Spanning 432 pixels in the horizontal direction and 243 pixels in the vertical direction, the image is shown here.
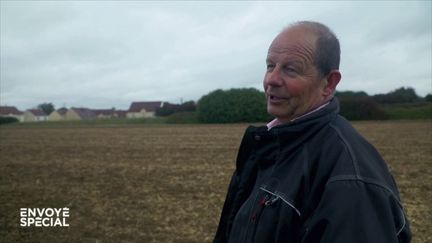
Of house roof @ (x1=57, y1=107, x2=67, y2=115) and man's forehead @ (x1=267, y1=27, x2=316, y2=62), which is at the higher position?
house roof @ (x1=57, y1=107, x2=67, y2=115)

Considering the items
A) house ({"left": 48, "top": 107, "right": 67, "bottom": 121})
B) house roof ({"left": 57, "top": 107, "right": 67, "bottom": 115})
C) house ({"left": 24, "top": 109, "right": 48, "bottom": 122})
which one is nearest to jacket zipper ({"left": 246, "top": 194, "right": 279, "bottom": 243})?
house ({"left": 48, "top": 107, "right": 67, "bottom": 121})

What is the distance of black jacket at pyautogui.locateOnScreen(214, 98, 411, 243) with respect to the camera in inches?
54.7

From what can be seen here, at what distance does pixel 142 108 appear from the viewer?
124062 millimetres

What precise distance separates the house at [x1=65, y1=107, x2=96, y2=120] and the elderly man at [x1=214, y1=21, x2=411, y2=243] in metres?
130

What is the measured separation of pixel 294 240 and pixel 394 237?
40 cm

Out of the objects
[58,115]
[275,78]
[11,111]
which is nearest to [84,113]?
[58,115]

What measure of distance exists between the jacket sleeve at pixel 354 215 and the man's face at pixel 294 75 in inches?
20.6

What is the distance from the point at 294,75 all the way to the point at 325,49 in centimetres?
19

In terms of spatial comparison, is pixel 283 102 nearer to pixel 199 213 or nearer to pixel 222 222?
pixel 222 222

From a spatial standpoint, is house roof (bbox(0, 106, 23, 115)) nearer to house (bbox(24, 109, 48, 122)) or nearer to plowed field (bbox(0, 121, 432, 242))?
house (bbox(24, 109, 48, 122))

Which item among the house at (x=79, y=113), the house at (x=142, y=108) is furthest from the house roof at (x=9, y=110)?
the house at (x=142, y=108)

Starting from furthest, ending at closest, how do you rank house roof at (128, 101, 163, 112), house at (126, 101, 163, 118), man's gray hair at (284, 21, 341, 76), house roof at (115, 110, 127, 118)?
house roof at (115, 110, 127, 118), house roof at (128, 101, 163, 112), house at (126, 101, 163, 118), man's gray hair at (284, 21, 341, 76)

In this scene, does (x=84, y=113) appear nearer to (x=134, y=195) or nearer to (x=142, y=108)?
(x=142, y=108)

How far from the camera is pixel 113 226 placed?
6902mm
